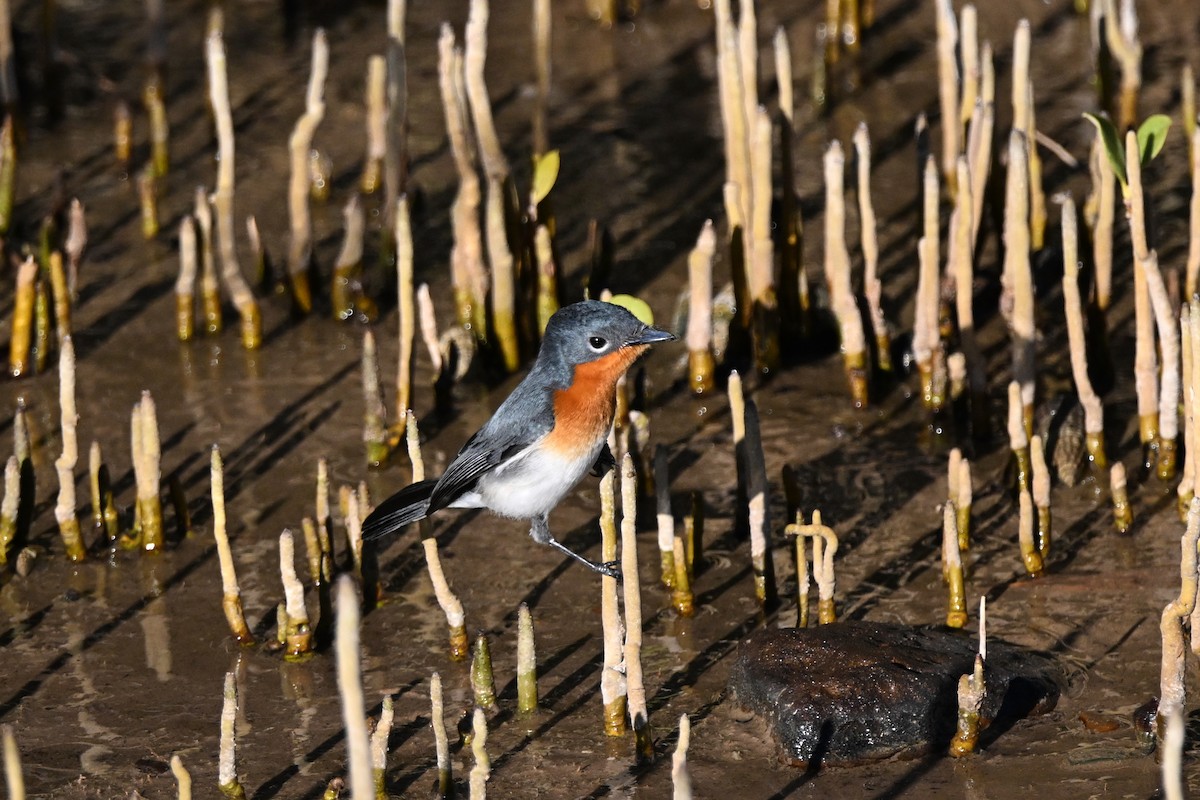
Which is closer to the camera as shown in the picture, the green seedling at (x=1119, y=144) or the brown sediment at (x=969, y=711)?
the brown sediment at (x=969, y=711)

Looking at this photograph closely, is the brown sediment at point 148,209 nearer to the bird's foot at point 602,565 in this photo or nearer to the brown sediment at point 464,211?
the brown sediment at point 464,211

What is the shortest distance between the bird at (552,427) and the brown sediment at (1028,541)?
159 cm

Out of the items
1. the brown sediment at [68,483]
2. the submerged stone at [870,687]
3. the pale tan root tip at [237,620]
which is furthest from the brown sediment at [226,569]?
the submerged stone at [870,687]

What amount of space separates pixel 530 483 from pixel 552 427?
0.77 feet

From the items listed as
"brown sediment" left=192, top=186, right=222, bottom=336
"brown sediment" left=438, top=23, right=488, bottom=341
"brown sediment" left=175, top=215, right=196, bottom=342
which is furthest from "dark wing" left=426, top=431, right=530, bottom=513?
"brown sediment" left=192, top=186, right=222, bottom=336

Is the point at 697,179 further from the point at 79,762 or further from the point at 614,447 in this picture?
the point at 79,762

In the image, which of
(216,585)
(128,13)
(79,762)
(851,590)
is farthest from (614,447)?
(128,13)

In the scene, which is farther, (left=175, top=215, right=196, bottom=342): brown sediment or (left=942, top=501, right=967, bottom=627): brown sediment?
(left=175, top=215, right=196, bottom=342): brown sediment

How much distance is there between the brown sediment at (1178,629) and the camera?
17.2 feet

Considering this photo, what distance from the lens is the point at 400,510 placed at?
19.7 ft

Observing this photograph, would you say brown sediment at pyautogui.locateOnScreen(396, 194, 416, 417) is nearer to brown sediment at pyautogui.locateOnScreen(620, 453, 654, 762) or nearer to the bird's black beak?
the bird's black beak

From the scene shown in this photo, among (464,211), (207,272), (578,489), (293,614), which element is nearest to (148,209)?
(207,272)

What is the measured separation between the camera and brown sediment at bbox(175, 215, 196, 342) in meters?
8.18

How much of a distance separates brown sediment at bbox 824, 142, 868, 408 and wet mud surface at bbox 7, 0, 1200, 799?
0.17 meters
